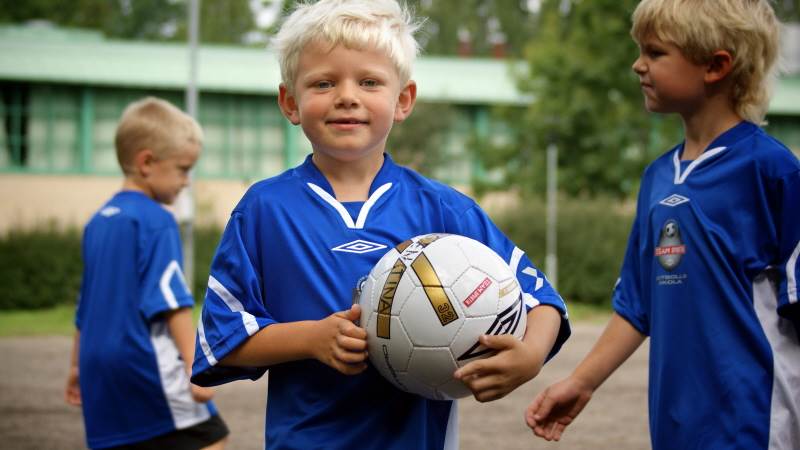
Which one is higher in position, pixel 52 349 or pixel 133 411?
pixel 133 411

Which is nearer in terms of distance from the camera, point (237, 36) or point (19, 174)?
point (19, 174)

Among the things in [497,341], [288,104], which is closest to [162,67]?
[288,104]

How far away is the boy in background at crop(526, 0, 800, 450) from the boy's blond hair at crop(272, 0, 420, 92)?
Answer: 98cm

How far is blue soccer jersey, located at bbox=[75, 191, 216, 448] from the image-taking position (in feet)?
15.8

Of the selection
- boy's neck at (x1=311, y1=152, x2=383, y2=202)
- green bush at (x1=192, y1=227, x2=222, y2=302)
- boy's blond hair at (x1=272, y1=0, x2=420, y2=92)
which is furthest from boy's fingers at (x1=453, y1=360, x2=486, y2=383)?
green bush at (x1=192, y1=227, x2=222, y2=302)

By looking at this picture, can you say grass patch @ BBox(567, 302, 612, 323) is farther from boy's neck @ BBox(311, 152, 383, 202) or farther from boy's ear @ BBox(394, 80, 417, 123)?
boy's neck @ BBox(311, 152, 383, 202)

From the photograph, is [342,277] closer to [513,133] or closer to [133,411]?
[133,411]

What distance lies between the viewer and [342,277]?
2906mm

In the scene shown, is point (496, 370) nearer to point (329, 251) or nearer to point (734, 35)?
point (329, 251)

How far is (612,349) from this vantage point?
3709 millimetres

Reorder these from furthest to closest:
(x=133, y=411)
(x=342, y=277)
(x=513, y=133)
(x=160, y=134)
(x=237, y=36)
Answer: (x=237, y=36) → (x=513, y=133) → (x=160, y=134) → (x=133, y=411) → (x=342, y=277)

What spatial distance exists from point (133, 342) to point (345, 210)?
7.34ft

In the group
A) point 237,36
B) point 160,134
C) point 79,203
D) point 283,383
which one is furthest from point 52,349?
point 237,36

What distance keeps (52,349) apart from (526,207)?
15.9m
